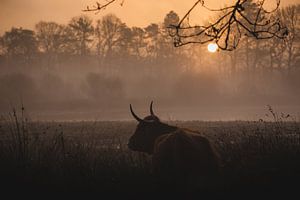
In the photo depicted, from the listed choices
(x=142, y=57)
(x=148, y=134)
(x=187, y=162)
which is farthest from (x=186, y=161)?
(x=142, y=57)

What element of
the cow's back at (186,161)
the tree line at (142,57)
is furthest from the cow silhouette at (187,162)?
the tree line at (142,57)

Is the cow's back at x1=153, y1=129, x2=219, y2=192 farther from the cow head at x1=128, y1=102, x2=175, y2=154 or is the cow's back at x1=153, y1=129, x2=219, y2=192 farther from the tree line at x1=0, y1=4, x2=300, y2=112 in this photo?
the tree line at x1=0, y1=4, x2=300, y2=112

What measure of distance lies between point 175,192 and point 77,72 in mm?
70097

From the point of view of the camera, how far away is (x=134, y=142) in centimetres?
966

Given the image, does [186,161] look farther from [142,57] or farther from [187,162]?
[142,57]

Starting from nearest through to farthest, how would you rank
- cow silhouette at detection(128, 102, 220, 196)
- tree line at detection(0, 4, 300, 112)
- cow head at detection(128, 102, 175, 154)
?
cow silhouette at detection(128, 102, 220, 196)
cow head at detection(128, 102, 175, 154)
tree line at detection(0, 4, 300, 112)

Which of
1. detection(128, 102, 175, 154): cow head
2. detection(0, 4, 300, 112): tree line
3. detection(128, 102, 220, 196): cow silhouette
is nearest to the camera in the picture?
detection(128, 102, 220, 196): cow silhouette

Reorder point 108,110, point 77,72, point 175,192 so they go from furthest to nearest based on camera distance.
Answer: point 77,72, point 108,110, point 175,192

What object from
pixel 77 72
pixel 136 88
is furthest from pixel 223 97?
pixel 77 72

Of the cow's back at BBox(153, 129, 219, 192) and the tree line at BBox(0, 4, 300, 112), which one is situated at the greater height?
the tree line at BBox(0, 4, 300, 112)

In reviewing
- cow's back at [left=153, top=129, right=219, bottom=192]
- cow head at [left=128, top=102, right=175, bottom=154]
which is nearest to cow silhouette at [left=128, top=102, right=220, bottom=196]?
cow's back at [left=153, top=129, right=219, bottom=192]

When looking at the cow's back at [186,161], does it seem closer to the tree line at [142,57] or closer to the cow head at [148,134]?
the cow head at [148,134]

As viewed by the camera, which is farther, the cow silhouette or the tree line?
the tree line

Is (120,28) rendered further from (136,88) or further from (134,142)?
(134,142)
